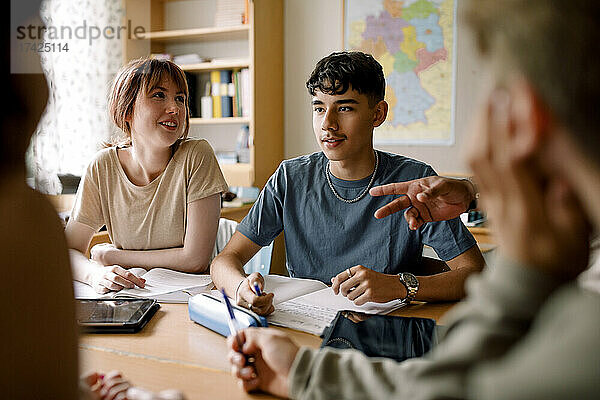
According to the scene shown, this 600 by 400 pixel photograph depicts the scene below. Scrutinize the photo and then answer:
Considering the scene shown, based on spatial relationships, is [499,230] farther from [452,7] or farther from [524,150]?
[452,7]

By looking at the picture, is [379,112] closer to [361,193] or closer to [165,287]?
[361,193]

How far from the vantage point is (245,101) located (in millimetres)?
3756

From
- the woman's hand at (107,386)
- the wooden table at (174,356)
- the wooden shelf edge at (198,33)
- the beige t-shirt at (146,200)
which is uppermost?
the wooden shelf edge at (198,33)

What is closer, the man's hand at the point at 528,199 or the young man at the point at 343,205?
the man's hand at the point at 528,199

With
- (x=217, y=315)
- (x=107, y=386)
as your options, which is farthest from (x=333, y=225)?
(x=107, y=386)

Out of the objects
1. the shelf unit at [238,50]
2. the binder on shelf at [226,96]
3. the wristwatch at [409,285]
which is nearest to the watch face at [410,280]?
the wristwatch at [409,285]

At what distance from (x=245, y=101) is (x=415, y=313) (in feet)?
8.96

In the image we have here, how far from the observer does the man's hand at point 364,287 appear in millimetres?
1273

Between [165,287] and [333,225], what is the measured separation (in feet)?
1.87

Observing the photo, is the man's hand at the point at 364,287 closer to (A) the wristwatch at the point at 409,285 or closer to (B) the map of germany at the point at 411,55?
(A) the wristwatch at the point at 409,285

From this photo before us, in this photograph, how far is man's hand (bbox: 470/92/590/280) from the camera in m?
0.44

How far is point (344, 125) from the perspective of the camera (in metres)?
1.72

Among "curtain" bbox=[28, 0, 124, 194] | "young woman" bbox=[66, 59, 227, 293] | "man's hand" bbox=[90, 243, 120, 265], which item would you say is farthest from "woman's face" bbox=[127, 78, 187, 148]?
"curtain" bbox=[28, 0, 124, 194]

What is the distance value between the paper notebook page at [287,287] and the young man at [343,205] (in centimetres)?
13
